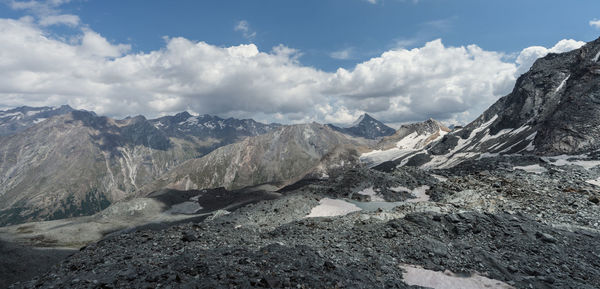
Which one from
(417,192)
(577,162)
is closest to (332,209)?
(417,192)

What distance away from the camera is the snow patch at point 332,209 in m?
45.6

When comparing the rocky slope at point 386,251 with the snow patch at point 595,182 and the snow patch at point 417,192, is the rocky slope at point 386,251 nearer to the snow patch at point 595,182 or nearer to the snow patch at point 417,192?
the snow patch at point 595,182

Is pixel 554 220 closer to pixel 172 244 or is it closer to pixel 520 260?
pixel 520 260

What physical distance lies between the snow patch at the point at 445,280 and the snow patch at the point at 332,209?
26.6m

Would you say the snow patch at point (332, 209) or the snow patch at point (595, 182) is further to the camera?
the snow patch at point (332, 209)

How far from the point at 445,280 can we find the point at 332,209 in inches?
1209

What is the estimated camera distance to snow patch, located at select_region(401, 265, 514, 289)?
1641cm

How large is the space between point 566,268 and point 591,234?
9.65 meters

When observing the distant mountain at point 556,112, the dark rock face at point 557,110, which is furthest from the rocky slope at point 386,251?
the dark rock face at point 557,110

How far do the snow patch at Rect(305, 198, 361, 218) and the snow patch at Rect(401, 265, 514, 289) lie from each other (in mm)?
26628

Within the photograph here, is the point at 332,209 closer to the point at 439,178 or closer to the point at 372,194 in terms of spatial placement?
the point at 372,194

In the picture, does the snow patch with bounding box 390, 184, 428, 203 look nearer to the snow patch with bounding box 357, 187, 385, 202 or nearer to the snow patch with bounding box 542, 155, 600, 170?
the snow patch with bounding box 357, 187, 385, 202

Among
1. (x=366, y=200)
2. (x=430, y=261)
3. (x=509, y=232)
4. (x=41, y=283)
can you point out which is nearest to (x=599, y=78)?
(x=366, y=200)

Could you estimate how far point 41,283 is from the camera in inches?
602
